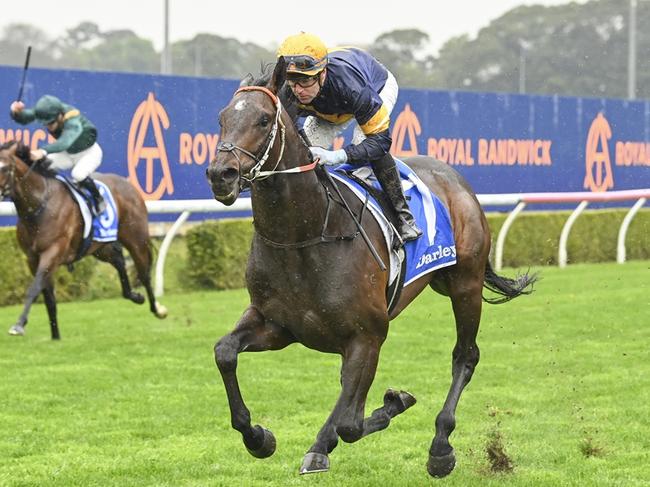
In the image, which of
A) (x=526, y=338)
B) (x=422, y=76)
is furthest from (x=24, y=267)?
(x=422, y=76)

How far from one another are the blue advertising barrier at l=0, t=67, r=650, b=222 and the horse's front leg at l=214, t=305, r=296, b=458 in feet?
20.5

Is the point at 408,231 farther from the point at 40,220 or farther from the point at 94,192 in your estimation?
the point at 94,192

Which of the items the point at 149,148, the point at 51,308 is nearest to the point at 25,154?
the point at 51,308

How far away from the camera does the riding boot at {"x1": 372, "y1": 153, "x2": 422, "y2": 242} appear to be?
4.43 metres

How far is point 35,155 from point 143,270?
1.43m

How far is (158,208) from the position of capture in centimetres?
977

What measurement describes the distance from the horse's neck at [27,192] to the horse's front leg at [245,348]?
14.7 ft

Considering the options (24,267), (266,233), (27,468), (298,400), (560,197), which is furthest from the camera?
(560,197)

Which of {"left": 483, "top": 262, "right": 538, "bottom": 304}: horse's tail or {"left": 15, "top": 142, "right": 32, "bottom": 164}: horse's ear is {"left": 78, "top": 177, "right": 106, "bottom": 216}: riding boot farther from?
{"left": 483, "top": 262, "right": 538, "bottom": 304}: horse's tail

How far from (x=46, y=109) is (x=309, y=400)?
3.41 metres

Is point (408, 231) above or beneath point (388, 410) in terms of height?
above

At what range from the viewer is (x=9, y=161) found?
8.05m

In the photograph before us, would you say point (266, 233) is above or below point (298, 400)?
above

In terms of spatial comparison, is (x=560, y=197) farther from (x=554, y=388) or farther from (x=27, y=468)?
(x=27, y=468)
